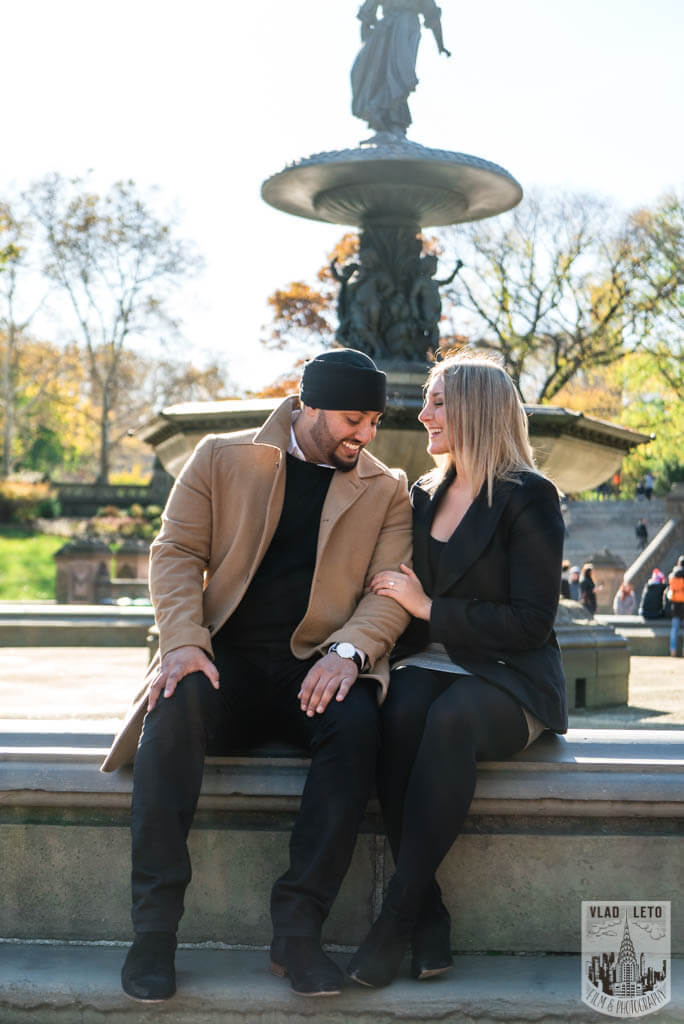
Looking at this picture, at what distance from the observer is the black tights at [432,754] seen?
3.30 metres

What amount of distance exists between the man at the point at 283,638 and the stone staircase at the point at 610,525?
33.3 metres

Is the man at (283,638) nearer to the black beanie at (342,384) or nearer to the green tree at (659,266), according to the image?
the black beanie at (342,384)

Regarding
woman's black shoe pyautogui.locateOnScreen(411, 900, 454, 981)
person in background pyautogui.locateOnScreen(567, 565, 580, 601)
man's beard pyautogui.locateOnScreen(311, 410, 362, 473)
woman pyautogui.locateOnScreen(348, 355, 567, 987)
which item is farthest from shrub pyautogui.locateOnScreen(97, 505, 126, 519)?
woman's black shoe pyautogui.locateOnScreen(411, 900, 454, 981)

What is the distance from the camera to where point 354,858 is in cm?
360

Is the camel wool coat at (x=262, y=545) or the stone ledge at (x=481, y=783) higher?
the camel wool coat at (x=262, y=545)

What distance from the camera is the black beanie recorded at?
12.5 feet

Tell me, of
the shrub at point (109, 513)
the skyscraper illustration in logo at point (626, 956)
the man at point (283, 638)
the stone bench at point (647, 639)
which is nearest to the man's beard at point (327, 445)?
the man at point (283, 638)

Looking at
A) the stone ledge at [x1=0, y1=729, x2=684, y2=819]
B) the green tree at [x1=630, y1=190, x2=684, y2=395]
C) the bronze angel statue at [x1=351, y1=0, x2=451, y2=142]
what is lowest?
the stone ledge at [x1=0, y1=729, x2=684, y2=819]

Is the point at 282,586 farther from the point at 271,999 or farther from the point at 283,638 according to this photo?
the point at 271,999

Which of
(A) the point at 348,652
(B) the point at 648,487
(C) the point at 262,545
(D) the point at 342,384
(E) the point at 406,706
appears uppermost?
(B) the point at 648,487

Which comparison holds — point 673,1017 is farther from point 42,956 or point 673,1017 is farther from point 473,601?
point 42,956

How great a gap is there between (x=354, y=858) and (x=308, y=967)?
0.49 metres

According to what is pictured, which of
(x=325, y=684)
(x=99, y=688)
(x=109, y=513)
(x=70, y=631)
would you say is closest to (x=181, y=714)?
(x=325, y=684)

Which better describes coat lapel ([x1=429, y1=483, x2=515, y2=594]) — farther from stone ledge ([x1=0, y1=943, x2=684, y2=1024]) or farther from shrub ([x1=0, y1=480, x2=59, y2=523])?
shrub ([x1=0, y1=480, x2=59, y2=523])
